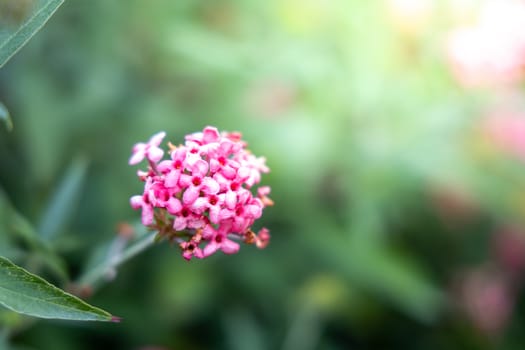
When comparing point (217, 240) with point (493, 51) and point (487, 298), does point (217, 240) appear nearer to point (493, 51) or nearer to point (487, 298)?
point (493, 51)

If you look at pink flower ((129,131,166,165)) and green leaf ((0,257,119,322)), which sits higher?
pink flower ((129,131,166,165))

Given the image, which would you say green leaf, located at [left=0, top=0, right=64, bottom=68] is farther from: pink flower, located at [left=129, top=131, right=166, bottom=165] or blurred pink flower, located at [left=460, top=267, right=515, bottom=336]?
blurred pink flower, located at [left=460, top=267, right=515, bottom=336]

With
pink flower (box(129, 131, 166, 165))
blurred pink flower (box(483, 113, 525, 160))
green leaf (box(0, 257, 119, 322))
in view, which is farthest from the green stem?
blurred pink flower (box(483, 113, 525, 160))

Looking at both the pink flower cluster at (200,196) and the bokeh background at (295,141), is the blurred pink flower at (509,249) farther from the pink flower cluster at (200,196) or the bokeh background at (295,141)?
the pink flower cluster at (200,196)

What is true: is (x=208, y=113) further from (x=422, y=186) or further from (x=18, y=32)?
(x=18, y=32)

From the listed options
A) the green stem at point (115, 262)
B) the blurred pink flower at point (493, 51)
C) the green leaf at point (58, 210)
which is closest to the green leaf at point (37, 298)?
the green stem at point (115, 262)

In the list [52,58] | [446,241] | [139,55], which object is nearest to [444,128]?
[446,241]

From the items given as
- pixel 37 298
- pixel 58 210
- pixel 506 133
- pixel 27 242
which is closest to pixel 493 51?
pixel 506 133
